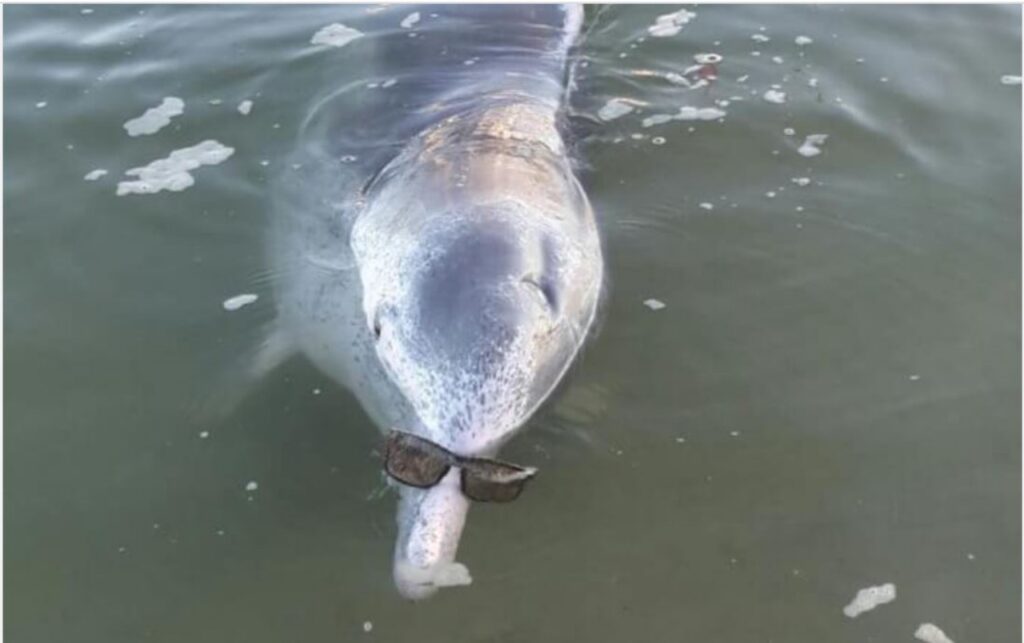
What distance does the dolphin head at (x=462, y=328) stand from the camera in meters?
4.21

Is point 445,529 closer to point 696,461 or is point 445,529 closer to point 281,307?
point 696,461

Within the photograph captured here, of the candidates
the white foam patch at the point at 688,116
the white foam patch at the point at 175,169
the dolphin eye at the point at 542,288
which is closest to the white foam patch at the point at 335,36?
the white foam patch at the point at 175,169

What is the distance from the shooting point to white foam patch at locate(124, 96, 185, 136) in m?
7.28

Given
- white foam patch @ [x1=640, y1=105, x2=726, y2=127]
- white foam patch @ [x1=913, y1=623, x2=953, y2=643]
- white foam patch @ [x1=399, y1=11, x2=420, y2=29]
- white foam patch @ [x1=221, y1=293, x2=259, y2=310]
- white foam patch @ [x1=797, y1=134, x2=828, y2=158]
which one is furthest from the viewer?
white foam patch @ [x1=399, y1=11, x2=420, y2=29]

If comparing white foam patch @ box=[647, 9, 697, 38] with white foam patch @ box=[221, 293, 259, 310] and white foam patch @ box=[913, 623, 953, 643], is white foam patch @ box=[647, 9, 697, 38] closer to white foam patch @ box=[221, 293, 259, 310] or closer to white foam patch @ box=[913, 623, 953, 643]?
white foam patch @ box=[221, 293, 259, 310]

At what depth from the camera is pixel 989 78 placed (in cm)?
783

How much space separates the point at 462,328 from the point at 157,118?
3876 millimetres

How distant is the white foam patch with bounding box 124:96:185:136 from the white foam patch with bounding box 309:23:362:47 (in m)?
1.08

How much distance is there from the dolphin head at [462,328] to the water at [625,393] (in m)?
0.19

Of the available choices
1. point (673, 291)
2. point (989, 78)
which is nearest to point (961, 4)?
point (989, 78)

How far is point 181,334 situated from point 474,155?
1.55 meters

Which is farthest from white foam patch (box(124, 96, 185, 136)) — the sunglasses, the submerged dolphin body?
the sunglasses

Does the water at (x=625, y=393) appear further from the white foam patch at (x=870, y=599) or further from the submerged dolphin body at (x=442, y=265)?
the submerged dolphin body at (x=442, y=265)

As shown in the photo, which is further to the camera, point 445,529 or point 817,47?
point 817,47
